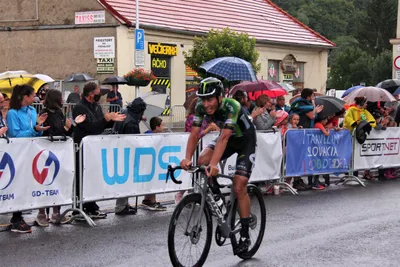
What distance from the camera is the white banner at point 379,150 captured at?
15.0 meters

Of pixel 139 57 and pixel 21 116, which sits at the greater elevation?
pixel 139 57

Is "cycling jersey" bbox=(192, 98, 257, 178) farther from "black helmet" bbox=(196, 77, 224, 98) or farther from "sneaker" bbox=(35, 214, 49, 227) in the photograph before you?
"sneaker" bbox=(35, 214, 49, 227)

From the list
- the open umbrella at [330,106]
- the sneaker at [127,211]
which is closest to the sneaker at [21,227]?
the sneaker at [127,211]

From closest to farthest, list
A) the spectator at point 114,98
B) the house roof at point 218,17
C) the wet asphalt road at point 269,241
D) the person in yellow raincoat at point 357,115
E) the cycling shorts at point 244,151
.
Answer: the cycling shorts at point 244,151, the wet asphalt road at point 269,241, the person in yellow raincoat at point 357,115, the spectator at point 114,98, the house roof at point 218,17

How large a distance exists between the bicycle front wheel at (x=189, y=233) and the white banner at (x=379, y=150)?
28.1 feet

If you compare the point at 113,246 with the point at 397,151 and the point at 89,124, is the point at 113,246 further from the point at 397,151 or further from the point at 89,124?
the point at 397,151

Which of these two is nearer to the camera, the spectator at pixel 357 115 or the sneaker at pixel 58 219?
the sneaker at pixel 58 219

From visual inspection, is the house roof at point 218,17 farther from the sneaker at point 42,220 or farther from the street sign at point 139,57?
the sneaker at point 42,220

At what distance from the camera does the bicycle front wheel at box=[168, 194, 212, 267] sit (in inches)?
261

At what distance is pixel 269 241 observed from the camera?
8562mm

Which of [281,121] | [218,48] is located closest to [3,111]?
[281,121]

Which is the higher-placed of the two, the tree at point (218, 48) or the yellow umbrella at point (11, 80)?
the tree at point (218, 48)

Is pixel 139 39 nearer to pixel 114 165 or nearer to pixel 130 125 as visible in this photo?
pixel 130 125

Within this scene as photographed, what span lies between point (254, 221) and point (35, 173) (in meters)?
3.21
